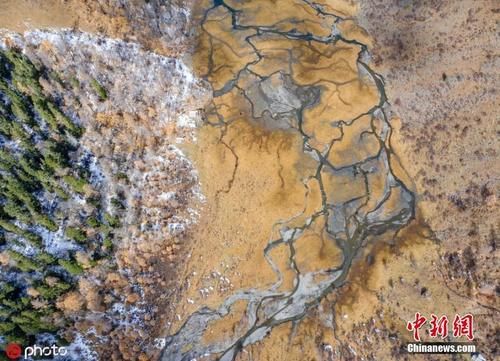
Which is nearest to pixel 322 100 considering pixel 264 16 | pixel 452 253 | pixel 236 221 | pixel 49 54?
pixel 264 16

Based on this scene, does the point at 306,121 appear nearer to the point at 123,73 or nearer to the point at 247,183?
the point at 247,183

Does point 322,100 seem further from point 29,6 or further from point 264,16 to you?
point 29,6

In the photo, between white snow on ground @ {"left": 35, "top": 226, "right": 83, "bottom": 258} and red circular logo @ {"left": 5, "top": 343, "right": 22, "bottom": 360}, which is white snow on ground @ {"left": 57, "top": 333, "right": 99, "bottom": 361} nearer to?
red circular logo @ {"left": 5, "top": 343, "right": 22, "bottom": 360}

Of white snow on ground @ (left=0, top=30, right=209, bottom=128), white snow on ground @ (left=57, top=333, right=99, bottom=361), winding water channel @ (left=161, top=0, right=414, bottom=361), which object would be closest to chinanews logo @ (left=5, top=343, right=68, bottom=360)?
white snow on ground @ (left=57, top=333, right=99, bottom=361)

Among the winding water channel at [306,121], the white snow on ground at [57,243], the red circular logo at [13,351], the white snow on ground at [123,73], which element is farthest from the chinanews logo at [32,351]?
the white snow on ground at [123,73]

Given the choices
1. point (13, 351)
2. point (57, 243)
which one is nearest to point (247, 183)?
point (57, 243)

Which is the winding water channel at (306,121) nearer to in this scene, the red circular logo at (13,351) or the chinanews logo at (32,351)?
the chinanews logo at (32,351)
